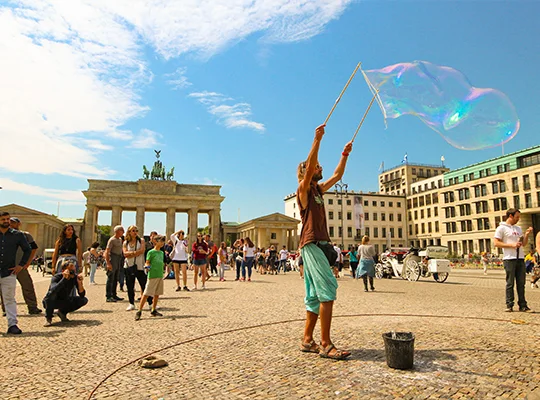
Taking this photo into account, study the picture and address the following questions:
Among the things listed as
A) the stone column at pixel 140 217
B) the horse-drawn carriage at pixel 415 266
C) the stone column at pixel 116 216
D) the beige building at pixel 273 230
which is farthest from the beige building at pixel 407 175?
the horse-drawn carriage at pixel 415 266

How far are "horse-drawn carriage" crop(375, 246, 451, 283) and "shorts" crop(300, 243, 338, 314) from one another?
48.2 feet

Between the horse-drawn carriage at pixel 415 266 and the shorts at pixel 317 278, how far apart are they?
14679mm

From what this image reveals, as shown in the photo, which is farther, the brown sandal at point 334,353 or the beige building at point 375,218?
the beige building at point 375,218

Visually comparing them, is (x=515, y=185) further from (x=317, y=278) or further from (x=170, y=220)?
(x=317, y=278)

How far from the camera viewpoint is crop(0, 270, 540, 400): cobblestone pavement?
3447mm

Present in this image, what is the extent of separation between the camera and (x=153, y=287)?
8109 mm

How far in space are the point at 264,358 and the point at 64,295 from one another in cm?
500

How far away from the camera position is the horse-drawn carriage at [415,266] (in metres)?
17.7

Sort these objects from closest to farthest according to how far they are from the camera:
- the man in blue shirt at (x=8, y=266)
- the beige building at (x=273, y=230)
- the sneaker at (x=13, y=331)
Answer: the sneaker at (x=13, y=331) < the man in blue shirt at (x=8, y=266) < the beige building at (x=273, y=230)

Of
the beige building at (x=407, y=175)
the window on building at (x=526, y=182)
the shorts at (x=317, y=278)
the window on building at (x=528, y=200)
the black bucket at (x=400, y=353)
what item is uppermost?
the beige building at (x=407, y=175)

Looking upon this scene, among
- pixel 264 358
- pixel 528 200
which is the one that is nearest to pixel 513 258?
pixel 264 358

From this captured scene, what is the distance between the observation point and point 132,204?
258 feet

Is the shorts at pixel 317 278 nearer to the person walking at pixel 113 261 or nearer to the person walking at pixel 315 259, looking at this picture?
the person walking at pixel 315 259

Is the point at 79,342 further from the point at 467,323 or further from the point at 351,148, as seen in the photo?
the point at 467,323
